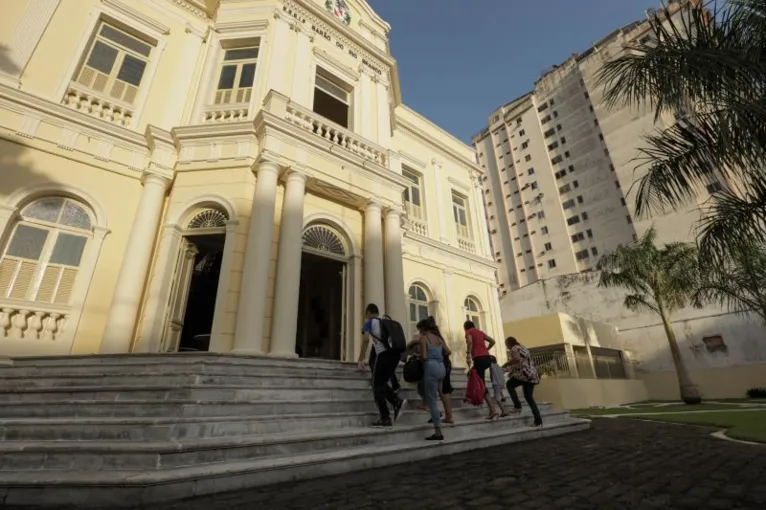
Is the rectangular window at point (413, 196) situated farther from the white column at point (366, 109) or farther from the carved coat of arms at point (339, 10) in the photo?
the carved coat of arms at point (339, 10)

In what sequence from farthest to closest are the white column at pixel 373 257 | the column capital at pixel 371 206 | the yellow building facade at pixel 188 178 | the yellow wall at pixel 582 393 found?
1. the yellow wall at pixel 582 393
2. the column capital at pixel 371 206
3. the white column at pixel 373 257
4. the yellow building facade at pixel 188 178

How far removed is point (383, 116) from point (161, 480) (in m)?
10.6

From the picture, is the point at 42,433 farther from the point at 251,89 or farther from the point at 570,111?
the point at 570,111

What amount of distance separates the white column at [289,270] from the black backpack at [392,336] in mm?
2636

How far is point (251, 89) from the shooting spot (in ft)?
30.4

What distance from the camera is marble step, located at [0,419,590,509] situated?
262 cm

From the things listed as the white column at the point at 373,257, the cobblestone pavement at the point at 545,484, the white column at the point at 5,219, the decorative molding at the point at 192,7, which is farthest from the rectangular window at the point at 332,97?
the cobblestone pavement at the point at 545,484

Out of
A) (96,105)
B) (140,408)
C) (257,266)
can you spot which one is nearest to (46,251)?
(96,105)

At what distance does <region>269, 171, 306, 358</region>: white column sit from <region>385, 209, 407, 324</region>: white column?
2.46m

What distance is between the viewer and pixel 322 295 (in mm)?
11180

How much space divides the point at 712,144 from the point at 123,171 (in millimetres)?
10746

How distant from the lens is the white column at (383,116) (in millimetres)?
10945

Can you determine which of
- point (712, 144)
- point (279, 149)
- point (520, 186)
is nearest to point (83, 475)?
point (279, 149)

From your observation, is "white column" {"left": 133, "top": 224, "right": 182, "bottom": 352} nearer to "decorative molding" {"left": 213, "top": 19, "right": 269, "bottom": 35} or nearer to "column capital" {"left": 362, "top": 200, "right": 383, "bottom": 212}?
"column capital" {"left": 362, "top": 200, "right": 383, "bottom": 212}
